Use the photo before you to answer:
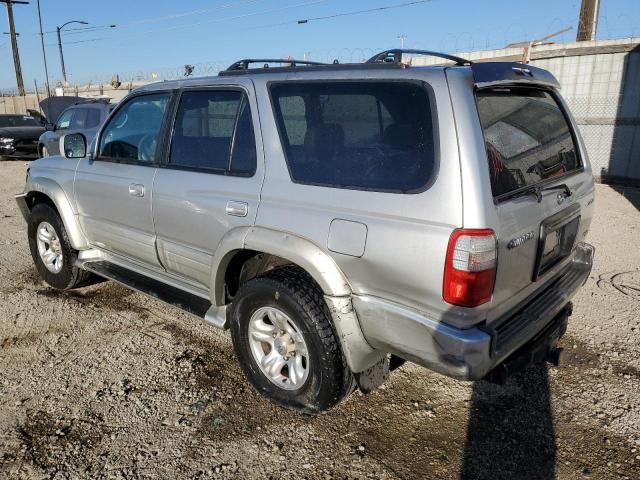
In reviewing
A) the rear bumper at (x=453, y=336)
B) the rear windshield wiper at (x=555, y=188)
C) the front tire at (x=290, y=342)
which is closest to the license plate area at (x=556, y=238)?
the rear windshield wiper at (x=555, y=188)

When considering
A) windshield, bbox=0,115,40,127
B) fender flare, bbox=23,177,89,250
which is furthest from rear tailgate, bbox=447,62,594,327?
windshield, bbox=0,115,40,127

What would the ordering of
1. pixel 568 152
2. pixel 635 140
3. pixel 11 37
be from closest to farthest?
pixel 568 152, pixel 635 140, pixel 11 37

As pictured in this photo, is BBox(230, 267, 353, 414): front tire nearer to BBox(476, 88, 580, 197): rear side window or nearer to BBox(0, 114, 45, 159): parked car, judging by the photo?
BBox(476, 88, 580, 197): rear side window

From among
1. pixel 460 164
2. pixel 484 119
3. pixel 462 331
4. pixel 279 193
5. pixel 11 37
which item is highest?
pixel 11 37

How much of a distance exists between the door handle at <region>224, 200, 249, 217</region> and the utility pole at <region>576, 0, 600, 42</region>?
11.0m

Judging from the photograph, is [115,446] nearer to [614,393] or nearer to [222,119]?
[222,119]

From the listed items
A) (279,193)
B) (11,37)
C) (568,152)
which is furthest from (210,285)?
(11,37)

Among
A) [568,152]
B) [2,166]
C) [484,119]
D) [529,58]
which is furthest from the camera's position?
[2,166]

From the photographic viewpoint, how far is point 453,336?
7.36 feet

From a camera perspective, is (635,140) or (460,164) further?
(635,140)

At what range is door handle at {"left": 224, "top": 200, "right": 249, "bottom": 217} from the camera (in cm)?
296

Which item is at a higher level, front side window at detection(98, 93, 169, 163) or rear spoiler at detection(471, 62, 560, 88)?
rear spoiler at detection(471, 62, 560, 88)

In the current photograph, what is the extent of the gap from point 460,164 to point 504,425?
1641mm

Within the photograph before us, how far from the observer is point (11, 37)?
3133cm
